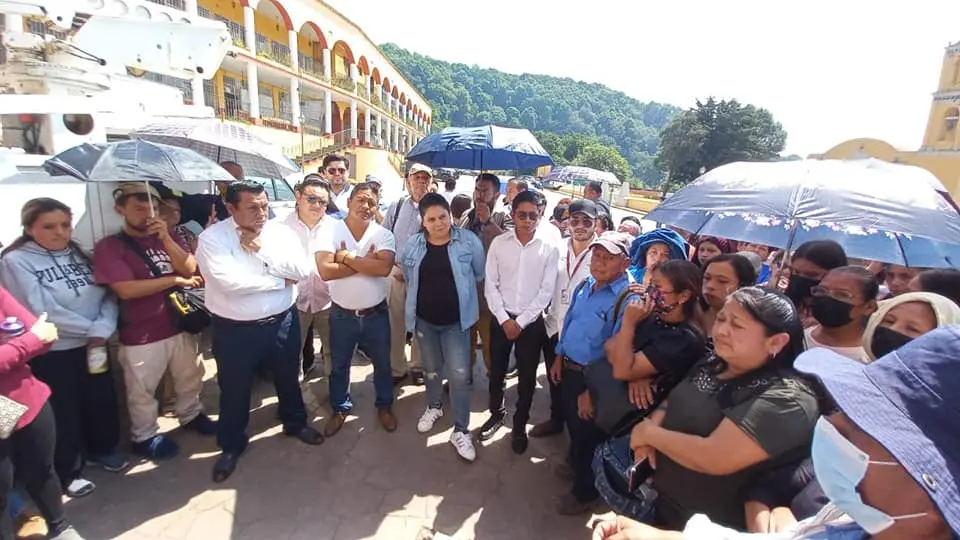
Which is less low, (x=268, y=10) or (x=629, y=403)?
(x=268, y=10)

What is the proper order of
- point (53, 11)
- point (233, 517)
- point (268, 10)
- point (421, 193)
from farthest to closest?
point (268, 10) < point (421, 193) < point (53, 11) < point (233, 517)

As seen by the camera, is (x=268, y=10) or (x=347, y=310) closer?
(x=347, y=310)

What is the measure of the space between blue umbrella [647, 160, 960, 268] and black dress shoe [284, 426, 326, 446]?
2878mm

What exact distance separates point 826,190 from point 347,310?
300cm

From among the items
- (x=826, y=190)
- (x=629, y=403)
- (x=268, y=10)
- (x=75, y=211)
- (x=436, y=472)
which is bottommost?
(x=436, y=472)

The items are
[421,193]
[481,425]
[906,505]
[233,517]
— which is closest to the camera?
[906,505]

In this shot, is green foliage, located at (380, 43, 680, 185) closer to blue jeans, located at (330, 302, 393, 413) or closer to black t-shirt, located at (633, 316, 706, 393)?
blue jeans, located at (330, 302, 393, 413)

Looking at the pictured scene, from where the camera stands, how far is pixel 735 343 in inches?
62.7

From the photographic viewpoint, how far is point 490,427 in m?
3.46

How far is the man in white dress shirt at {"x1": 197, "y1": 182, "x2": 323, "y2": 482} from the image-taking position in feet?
8.85

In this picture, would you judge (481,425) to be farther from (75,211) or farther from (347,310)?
(75,211)

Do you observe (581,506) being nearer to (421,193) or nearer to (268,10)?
(421,193)

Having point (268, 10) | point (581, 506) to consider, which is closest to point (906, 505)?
point (581, 506)

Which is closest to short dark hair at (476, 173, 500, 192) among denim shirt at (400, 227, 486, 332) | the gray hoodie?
denim shirt at (400, 227, 486, 332)
